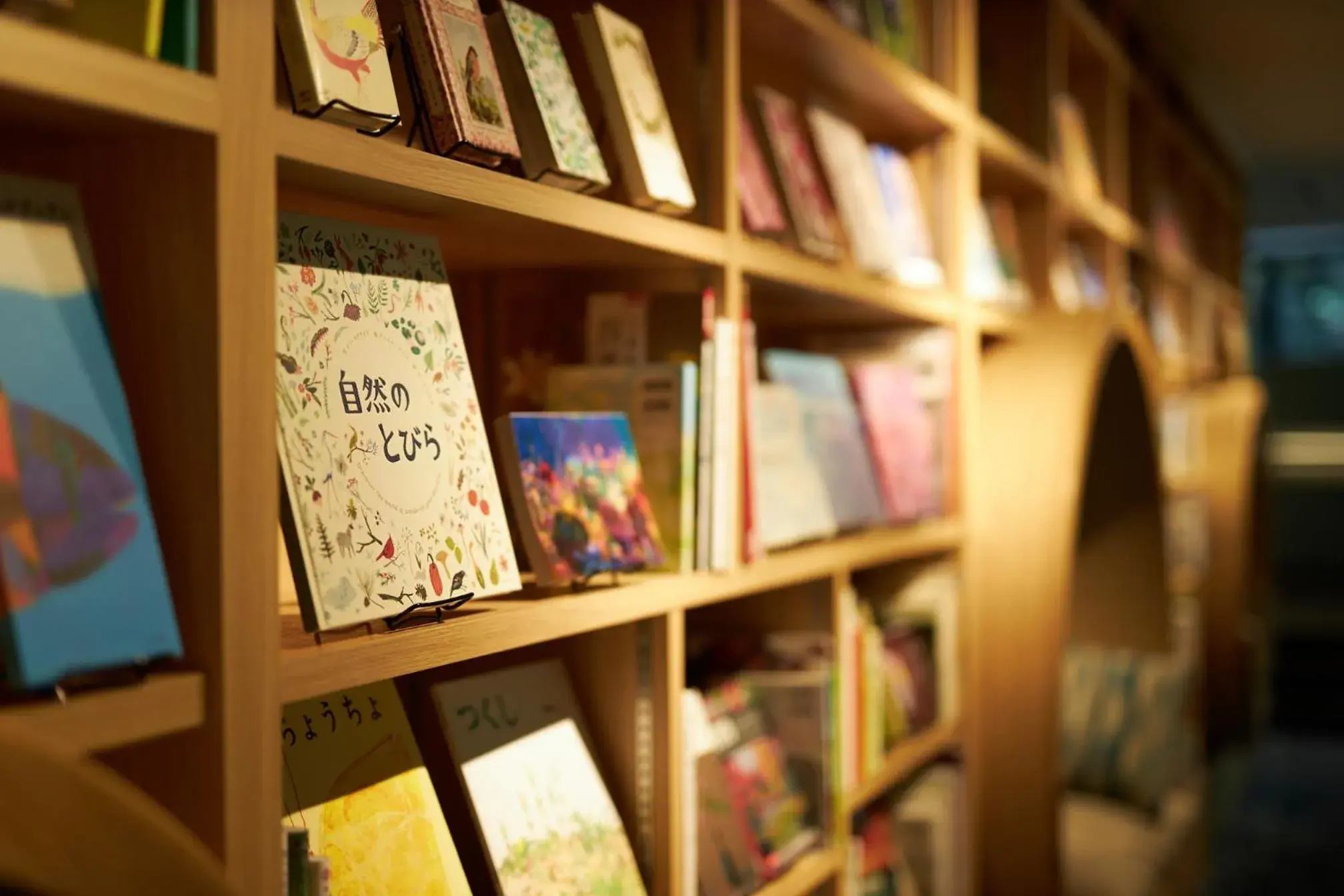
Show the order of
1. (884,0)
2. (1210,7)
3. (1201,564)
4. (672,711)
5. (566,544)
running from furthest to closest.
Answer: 1. (1201,564)
2. (1210,7)
3. (884,0)
4. (672,711)
5. (566,544)

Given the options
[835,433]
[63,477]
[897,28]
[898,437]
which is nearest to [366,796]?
[63,477]

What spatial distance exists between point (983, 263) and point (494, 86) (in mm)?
1753

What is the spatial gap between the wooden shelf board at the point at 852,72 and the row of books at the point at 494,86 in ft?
1.18

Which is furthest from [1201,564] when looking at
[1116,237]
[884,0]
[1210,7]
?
[884,0]

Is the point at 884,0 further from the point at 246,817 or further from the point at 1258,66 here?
the point at 1258,66

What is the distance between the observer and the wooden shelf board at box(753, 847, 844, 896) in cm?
172

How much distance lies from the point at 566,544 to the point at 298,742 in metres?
0.34

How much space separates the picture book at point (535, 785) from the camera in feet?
4.34

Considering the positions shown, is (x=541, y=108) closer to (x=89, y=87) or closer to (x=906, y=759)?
(x=89, y=87)

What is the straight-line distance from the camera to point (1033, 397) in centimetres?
233

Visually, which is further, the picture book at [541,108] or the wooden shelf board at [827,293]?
the wooden shelf board at [827,293]

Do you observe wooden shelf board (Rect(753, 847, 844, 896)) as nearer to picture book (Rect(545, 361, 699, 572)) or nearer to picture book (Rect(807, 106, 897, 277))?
picture book (Rect(545, 361, 699, 572))

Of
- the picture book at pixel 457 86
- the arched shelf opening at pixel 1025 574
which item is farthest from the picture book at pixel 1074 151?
the picture book at pixel 457 86

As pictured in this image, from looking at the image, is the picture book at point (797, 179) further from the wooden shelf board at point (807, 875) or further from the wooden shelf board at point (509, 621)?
the wooden shelf board at point (807, 875)
